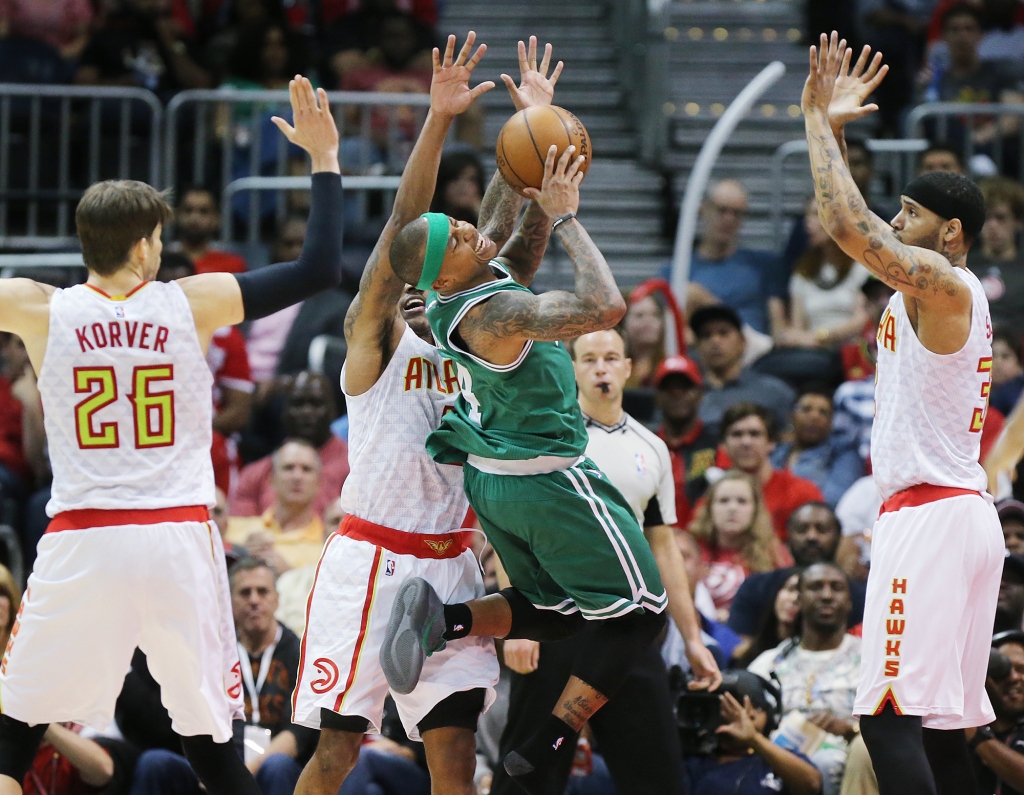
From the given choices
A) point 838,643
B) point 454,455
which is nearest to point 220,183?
point 838,643

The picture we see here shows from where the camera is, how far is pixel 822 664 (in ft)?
27.0

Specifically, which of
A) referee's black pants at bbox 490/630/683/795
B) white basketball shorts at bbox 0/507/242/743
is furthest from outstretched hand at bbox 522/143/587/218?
referee's black pants at bbox 490/630/683/795

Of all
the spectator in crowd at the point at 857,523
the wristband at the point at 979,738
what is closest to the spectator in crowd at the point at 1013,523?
the spectator in crowd at the point at 857,523

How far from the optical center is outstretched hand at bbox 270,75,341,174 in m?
5.86

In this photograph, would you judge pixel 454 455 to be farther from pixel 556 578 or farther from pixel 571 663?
pixel 571 663

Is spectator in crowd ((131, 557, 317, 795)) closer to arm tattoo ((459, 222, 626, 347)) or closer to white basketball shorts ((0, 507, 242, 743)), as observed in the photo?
white basketball shorts ((0, 507, 242, 743))

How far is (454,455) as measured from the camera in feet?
18.7

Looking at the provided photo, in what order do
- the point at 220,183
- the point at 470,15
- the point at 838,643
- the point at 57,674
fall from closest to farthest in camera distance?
1. the point at 57,674
2. the point at 838,643
3. the point at 220,183
4. the point at 470,15

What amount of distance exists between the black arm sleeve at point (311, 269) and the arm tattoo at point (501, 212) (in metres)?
0.61

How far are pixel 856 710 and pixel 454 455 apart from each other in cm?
174

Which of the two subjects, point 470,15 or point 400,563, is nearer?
point 400,563

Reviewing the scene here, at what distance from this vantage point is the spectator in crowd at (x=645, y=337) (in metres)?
10.8

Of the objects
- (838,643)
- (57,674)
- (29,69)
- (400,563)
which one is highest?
(29,69)

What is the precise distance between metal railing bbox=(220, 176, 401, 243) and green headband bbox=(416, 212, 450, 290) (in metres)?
6.31
